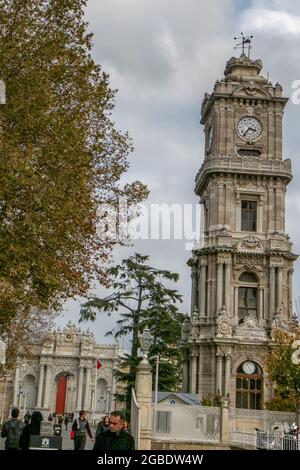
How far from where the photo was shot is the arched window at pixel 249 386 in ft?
171

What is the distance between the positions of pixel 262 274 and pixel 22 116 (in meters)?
38.6

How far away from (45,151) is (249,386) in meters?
37.4

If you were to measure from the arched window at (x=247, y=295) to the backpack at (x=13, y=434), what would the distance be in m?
41.3

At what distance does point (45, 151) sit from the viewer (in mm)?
19219

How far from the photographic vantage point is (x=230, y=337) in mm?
52156

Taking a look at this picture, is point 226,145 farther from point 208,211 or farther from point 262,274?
point 262,274

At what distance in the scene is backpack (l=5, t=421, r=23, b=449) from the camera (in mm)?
14938

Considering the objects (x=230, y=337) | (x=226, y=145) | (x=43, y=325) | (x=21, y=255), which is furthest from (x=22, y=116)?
(x=226, y=145)

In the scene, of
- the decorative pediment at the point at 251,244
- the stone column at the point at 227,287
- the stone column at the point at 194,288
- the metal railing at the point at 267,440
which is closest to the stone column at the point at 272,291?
the decorative pediment at the point at 251,244

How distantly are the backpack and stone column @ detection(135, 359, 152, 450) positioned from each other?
1110cm

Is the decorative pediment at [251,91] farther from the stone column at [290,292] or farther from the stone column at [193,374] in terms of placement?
the stone column at [193,374]

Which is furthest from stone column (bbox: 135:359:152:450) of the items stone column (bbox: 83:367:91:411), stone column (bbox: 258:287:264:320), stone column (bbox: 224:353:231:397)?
stone column (bbox: 83:367:91:411)

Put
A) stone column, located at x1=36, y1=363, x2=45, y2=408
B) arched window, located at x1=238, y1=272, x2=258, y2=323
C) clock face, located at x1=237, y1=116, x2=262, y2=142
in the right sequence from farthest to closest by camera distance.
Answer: stone column, located at x1=36, y1=363, x2=45, y2=408 < clock face, located at x1=237, y1=116, x2=262, y2=142 < arched window, located at x1=238, y1=272, x2=258, y2=323

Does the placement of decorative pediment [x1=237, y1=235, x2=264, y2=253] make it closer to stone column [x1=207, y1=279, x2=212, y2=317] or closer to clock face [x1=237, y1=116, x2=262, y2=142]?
stone column [x1=207, y1=279, x2=212, y2=317]
